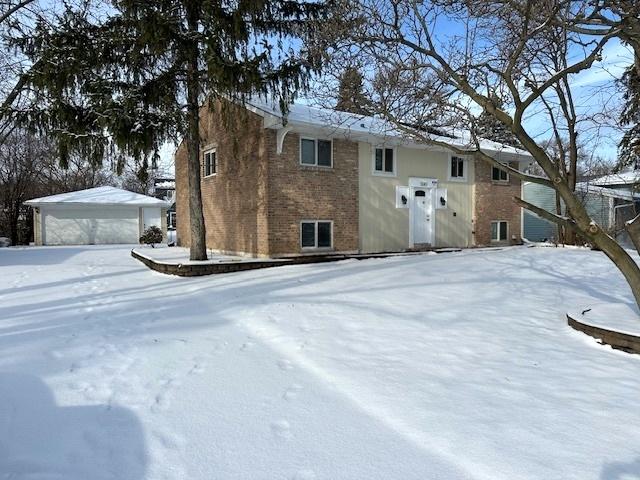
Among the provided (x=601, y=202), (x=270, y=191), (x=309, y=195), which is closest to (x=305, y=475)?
(x=270, y=191)

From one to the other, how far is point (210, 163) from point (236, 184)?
2.37 meters

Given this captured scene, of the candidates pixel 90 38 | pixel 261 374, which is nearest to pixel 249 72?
pixel 90 38

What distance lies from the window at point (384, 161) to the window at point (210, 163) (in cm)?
505

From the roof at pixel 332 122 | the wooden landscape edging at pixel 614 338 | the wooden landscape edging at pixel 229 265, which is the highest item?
the roof at pixel 332 122

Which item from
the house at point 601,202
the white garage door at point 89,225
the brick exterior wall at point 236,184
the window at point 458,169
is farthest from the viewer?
the white garage door at point 89,225

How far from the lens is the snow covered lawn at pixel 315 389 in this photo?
2.51 m

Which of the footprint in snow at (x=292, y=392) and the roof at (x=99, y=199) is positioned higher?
the roof at (x=99, y=199)

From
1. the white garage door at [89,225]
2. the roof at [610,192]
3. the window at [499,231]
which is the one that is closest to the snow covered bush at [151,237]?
the white garage door at [89,225]

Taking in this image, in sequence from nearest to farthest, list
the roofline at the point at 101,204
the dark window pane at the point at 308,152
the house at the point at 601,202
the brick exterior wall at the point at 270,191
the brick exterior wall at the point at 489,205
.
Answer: the brick exterior wall at the point at 270,191
the dark window pane at the point at 308,152
the brick exterior wall at the point at 489,205
the house at the point at 601,202
the roofline at the point at 101,204

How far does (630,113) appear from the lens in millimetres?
9836

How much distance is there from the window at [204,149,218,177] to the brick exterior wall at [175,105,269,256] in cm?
19

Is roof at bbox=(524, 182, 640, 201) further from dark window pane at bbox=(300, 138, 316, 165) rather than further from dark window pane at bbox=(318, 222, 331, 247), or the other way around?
dark window pane at bbox=(300, 138, 316, 165)

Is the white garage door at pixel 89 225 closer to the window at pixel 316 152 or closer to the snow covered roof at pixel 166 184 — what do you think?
the window at pixel 316 152

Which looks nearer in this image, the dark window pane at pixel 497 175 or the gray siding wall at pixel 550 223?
the dark window pane at pixel 497 175
